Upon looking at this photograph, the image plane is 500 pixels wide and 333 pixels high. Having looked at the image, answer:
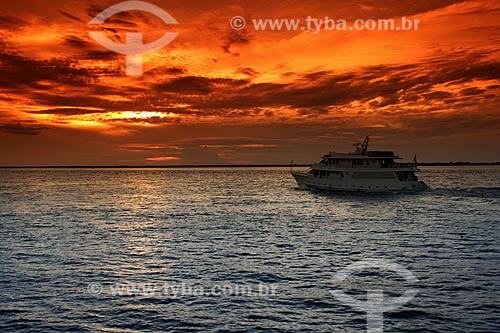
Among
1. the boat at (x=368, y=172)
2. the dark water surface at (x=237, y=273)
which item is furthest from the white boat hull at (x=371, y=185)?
the dark water surface at (x=237, y=273)

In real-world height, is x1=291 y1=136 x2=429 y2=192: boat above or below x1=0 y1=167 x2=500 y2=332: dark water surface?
above

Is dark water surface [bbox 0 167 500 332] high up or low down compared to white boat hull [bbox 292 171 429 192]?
down

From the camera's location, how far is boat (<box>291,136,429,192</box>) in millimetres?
77625

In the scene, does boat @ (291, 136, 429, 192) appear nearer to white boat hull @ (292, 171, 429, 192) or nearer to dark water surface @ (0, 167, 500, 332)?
white boat hull @ (292, 171, 429, 192)

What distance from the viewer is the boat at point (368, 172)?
77625 mm

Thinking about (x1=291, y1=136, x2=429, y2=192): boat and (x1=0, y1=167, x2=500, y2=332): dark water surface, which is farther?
(x1=291, y1=136, x2=429, y2=192): boat

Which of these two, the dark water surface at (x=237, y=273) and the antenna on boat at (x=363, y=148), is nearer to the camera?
the dark water surface at (x=237, y=273)

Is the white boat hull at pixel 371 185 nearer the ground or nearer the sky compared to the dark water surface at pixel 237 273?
nearer the sky

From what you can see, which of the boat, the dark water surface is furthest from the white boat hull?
the dark water surface

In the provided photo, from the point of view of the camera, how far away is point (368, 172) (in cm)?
7825

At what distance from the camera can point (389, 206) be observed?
63250 mm

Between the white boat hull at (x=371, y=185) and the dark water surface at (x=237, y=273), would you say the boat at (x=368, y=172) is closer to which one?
the white boat hull at (x=371, y=185)

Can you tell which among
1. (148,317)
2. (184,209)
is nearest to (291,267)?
(148,317)

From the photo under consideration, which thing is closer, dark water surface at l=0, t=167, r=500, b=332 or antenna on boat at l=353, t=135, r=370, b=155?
dark water surface at l=0, t=167, r=500, b=332
